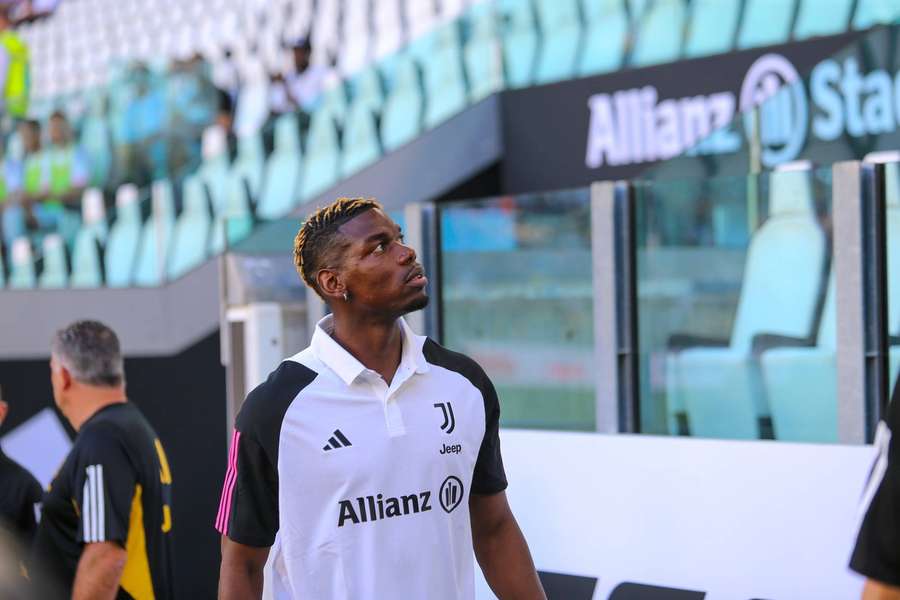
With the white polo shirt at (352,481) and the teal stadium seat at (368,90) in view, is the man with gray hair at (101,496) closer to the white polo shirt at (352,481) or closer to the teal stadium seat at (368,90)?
the white polo shirt at (352,481)

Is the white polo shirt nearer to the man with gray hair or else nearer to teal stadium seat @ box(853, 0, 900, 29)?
the man with gray hair

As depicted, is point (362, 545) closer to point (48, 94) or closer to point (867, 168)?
point (867, 168)

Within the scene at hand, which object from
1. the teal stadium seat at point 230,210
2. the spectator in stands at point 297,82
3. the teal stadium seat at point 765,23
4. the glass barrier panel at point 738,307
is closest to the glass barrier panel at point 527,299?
the glass barrier panel at point 738,307

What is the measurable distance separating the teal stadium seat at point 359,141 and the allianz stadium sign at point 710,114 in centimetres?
119

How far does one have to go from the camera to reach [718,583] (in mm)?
4246

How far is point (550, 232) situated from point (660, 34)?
548 cm

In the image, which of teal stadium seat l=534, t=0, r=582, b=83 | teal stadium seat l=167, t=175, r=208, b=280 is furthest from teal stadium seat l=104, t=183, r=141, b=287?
teal stadium seat l=534, t=0, r=582, b=83

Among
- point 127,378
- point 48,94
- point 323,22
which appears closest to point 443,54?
point 323,22

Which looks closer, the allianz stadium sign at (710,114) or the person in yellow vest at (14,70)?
the allianz stadium sign at (710,114)

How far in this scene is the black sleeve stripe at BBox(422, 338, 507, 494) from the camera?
119 inches

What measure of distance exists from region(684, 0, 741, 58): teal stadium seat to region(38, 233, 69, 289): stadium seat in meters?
5.23

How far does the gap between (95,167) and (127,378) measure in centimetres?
453

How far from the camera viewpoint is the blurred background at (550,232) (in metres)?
4.65

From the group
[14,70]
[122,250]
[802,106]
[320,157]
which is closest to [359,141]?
[320,157]
